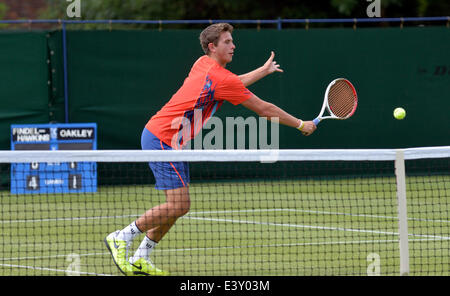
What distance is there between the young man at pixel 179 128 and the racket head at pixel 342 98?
86 centimetres

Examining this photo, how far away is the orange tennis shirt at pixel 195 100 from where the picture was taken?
18.1 ft

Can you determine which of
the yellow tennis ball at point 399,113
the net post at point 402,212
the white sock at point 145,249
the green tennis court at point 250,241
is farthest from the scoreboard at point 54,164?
the net post at point 402,212

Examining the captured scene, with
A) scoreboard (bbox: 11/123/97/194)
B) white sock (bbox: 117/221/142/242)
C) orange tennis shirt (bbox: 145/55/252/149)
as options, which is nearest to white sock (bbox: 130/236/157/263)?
white sock (bbox: 117/221/142/242)

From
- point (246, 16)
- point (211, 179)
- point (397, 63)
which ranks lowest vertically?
point (211, 179)

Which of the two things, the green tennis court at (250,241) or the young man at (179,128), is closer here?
the young man at (179,128)

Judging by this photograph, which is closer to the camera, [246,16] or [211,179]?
[211,179]

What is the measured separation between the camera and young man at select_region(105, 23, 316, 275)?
546 cm

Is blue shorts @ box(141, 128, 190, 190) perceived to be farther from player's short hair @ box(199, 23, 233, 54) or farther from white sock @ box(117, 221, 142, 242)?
player's short hair @ box(199, 23, 233, 54)

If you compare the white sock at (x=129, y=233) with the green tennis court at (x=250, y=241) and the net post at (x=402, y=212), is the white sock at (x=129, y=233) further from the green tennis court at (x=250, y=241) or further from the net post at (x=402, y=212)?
the net post at (x=402, y=212)

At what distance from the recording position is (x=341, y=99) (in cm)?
654

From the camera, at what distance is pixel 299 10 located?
1502 cm

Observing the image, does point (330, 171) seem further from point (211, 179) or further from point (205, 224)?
point (205, 224)
